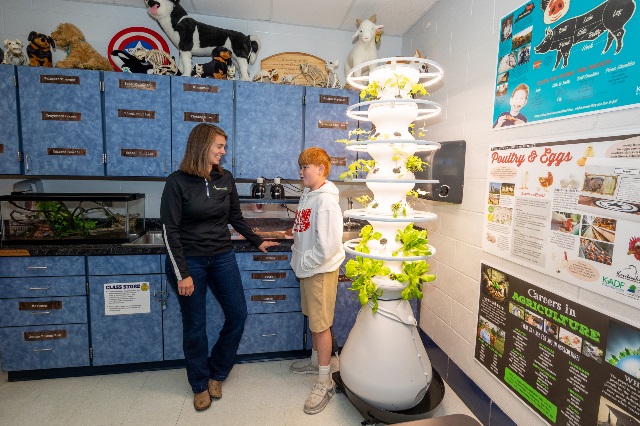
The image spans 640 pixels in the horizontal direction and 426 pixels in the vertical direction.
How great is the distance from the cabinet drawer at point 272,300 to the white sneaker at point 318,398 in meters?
0.58

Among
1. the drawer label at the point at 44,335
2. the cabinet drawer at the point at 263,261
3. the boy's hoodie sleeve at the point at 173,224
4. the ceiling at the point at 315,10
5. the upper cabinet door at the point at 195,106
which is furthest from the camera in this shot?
the ceiling at the point at 315,10

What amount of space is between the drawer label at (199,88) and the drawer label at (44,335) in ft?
6.24

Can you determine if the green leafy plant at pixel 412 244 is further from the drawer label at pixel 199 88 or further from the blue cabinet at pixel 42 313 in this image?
the blue cabinet at pixel 42 313

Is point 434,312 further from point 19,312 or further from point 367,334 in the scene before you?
point 19,312

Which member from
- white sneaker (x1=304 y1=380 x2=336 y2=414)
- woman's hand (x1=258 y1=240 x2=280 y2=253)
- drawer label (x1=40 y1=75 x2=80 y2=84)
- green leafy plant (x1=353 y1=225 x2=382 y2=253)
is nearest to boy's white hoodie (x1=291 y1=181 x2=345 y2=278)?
green leafy plant (x1=353 y1=225 x2=382 y2=253)

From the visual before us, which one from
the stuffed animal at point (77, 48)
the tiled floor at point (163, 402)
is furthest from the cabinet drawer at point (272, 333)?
the stuffed animal at point (77, 48)

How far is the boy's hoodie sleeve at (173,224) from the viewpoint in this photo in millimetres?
1853

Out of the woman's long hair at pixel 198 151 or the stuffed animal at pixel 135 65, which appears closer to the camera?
the woman's long hair at pixel 198 151

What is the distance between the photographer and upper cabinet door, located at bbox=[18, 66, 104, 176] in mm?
2391

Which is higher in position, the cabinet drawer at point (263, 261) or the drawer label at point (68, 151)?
the drawer label at point (68, 151)

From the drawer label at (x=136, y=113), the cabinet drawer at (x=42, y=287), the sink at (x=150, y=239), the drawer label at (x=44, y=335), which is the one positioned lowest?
the drawer label at (x=44, y=335)

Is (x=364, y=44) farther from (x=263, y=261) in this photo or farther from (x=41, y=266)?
(x=41, y=266)

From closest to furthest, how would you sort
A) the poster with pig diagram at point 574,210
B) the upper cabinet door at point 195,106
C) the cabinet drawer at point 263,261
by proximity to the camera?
the poster with pig diagram at point 574,210, the cabinet drawer at point 263,261, the upper cabinet door at point 195,106

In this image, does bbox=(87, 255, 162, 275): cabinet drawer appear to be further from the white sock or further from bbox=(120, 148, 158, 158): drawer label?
the white sock
